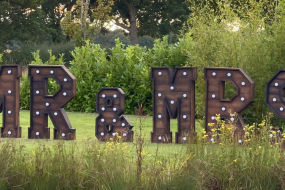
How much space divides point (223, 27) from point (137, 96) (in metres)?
3.60

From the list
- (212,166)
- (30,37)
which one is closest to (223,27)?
(212,166)

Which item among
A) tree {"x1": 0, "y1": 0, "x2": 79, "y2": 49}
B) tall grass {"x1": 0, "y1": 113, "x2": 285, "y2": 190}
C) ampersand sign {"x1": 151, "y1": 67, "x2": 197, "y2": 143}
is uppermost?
tree {"x1": 0, "y1": 0, "x2": 79, "y2": 49}

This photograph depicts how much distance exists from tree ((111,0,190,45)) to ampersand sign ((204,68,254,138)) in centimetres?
2941

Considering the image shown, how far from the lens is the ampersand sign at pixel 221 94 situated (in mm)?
7418

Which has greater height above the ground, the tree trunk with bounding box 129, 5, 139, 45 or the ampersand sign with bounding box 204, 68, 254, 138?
the tree trunk with bounding box 129, 5, 139, 45

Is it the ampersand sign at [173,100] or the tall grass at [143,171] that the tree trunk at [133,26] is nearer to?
the ampersand sign at [173,100]

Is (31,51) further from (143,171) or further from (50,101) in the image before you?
(143,171)

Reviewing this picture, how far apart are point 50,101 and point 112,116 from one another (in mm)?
1061

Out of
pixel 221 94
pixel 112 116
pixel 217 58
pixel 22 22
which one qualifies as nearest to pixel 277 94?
pixel 221 94

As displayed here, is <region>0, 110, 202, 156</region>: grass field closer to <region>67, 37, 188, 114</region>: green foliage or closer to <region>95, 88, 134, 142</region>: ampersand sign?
<region>95, 88, 134, 142</region>: ampersand sign

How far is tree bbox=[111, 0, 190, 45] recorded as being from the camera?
3747 centimetres

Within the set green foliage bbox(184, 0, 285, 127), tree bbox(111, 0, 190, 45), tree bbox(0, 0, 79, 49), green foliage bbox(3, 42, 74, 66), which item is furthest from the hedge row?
tree bbox(111, 0, 190, 45)

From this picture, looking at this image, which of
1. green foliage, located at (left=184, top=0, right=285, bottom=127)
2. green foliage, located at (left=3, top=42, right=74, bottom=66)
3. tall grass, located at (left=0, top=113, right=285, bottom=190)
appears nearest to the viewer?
tall grass, located at (left=0, top=113, right=285, bottom=190)

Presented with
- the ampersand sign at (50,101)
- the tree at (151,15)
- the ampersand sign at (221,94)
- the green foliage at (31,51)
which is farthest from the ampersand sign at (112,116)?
the tree at (151,15)
